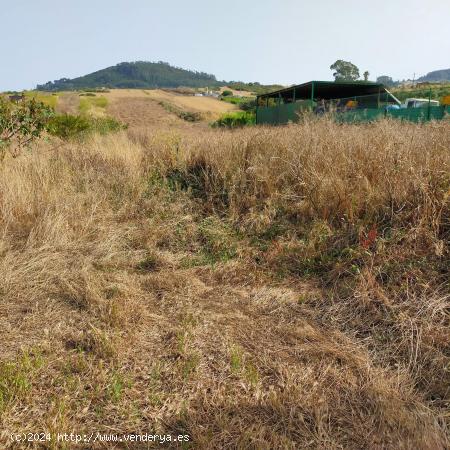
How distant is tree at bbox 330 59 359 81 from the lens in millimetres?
83438

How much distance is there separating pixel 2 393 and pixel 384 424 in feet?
6.60

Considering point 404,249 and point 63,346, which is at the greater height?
point 404,249

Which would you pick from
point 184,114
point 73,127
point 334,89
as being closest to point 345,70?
point 184,114

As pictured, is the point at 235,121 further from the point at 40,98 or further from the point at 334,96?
the point at 40,98

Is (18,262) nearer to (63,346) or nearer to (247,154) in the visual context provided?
(63,346)

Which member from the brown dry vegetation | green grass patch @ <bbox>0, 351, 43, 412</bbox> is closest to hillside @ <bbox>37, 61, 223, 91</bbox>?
the brown dry vegetation

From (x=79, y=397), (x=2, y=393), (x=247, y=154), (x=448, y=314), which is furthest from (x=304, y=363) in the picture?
(x=247, y=154)

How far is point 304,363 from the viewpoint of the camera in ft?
7.55

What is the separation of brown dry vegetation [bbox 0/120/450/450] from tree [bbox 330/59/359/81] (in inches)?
3483

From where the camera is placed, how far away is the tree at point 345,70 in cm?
8344

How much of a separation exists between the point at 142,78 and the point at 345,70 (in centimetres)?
11986

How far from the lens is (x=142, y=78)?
176000mm

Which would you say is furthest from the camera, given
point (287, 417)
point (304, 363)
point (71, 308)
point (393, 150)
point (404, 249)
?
point (393, 150)

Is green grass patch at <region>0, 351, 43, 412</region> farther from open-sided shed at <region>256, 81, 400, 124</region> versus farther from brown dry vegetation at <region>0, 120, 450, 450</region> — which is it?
open-sided shed at <region>256, 81, 400, 124</region>
